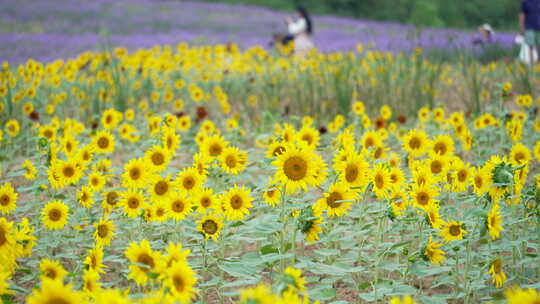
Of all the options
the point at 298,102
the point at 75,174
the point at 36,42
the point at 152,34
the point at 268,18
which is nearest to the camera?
the point at 75,174

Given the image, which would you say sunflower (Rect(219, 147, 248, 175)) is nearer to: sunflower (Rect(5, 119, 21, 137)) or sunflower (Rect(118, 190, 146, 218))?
sunflower (Rect(118, 190, 146, 218))

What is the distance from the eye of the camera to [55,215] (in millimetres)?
2291

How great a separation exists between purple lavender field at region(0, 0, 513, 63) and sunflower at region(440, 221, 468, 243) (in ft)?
13.4

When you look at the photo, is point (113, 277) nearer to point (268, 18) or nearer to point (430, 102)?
point (430, 102)

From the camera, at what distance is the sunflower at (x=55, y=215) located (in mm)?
2271

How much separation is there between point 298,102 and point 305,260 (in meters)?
4.00

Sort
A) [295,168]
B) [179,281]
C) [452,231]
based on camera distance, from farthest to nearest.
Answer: [452,231] → [295,168] → [179,281]

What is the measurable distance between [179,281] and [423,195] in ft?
3.71

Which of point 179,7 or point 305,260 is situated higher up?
point 179,7

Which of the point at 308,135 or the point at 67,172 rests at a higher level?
the point at 308,135

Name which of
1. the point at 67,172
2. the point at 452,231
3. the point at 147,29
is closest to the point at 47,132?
the point at 67,172

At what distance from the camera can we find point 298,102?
19.1 ft

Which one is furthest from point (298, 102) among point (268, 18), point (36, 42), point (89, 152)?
point (268, 18)

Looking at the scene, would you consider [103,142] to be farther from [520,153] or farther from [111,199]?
[520,153]
